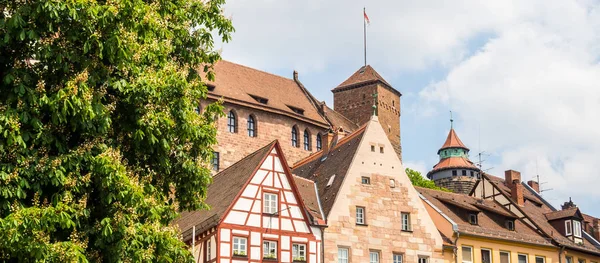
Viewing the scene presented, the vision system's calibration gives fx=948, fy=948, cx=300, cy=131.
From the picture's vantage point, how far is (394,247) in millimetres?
34500

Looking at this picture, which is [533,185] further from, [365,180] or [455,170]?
[455,170]

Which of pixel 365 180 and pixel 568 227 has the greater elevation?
pixel 365 180

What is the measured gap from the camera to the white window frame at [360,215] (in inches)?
1339

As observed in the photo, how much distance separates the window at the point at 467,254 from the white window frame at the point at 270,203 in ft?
30.8

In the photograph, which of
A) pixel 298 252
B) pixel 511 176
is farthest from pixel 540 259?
pixel 298 252

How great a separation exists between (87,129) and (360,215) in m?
18.7

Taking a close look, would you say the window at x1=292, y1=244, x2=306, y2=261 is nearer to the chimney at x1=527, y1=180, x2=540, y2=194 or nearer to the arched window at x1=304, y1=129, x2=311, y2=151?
the arched window at x1=304, y1=129, x2=311, y2=151

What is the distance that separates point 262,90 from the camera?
6266 centimetres

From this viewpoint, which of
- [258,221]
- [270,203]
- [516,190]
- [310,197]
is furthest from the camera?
[516,190]

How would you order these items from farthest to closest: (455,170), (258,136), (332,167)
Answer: (455,170), (258,136), (332,167)

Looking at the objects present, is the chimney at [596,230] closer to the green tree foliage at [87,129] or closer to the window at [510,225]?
the window at [510,225]

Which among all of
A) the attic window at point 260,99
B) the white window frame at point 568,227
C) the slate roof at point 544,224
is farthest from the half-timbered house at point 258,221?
the attic window at point 260,99

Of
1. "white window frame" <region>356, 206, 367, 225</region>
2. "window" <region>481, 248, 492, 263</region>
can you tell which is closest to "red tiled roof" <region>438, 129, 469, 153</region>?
"window" <region>481, 248, 492, 263</region>

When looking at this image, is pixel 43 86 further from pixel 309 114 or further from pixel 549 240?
pixel 309 114
